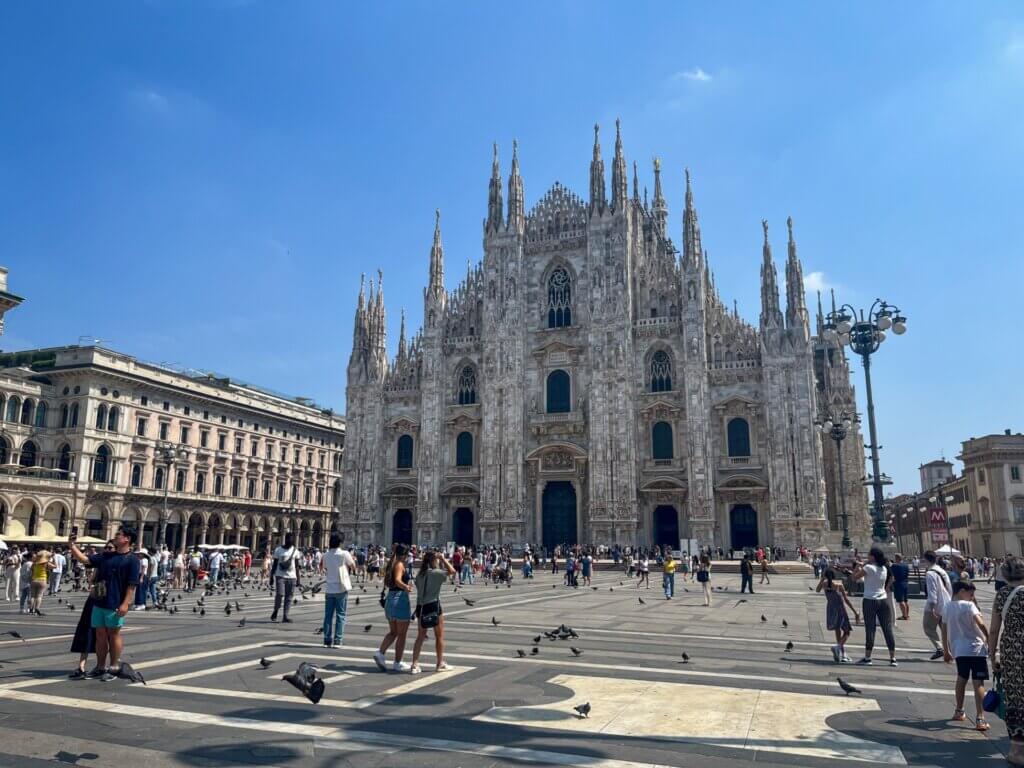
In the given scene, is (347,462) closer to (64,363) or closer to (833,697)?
(64,363)

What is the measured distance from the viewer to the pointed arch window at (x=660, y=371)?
144 feet

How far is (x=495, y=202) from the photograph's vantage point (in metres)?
49.6

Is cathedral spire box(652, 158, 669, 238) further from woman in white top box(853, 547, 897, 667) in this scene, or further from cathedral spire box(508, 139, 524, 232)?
woman in white top box(853, 547, 897, 667)

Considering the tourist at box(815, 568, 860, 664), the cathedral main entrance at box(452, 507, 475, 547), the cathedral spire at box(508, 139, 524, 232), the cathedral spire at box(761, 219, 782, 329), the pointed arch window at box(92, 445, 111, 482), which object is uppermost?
the cathedral spire at box(508, 139, 524, 232)

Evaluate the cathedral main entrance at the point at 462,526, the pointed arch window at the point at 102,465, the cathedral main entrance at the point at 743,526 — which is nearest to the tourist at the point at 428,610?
the cathedral main entrance at the point at 743,526

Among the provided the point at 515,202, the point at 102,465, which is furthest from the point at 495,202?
the point at 102,465

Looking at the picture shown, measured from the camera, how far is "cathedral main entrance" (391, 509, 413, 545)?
161ft

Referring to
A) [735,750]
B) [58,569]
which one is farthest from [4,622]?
[735,750]

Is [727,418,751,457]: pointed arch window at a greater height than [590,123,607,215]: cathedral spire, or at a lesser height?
lesser

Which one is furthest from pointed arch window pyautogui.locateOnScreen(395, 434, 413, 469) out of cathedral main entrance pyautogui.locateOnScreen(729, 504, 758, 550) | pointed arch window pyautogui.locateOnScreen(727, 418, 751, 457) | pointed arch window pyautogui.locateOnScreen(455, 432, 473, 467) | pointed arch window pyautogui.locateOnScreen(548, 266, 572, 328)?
cathedral main entrance pyautogui.locateOnScreen(729, 504, 758, 550)

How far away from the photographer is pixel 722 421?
139ft

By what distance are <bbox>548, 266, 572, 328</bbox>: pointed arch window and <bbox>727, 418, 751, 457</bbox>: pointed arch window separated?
11663mm

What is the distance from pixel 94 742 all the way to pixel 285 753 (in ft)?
4.98

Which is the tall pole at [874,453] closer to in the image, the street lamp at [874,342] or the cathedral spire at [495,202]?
the street lamp at [874,342]
